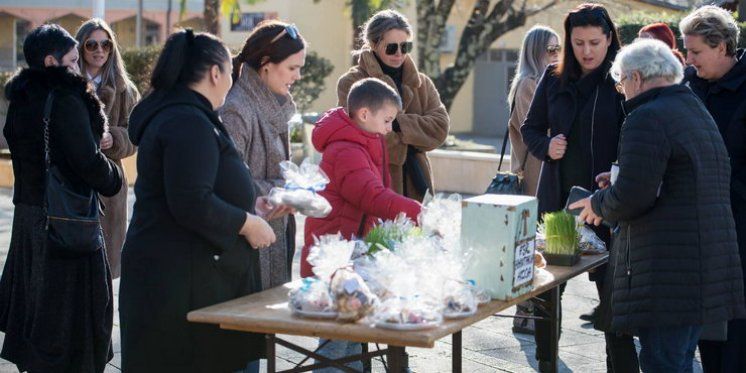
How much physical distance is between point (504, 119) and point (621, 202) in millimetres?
24823

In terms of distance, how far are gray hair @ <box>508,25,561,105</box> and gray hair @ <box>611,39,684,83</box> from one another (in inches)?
95.9

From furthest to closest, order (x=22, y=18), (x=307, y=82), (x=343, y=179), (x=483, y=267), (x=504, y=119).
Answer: (x=22, y=18) < (x=504, y=119) < (x=307, y=82) < (x=343, y=179) < (x=483, y=267)

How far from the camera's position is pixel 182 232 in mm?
3760

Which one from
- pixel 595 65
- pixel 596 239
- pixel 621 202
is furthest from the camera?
pixel 595 65

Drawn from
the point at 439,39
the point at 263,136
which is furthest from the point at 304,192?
the point at 439,39

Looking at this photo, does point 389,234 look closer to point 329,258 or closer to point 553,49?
point 329,258

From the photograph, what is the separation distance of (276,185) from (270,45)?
0.58 m

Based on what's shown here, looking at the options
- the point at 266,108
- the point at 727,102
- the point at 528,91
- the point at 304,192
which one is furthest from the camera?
the point at 528,91

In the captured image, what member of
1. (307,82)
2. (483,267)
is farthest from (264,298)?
(307,82)

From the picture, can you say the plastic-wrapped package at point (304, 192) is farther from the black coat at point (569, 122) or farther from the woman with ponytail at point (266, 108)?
the black coat at point (569, 122)

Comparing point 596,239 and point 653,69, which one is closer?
point 653,69

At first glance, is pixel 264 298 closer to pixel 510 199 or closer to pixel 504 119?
pixel 510 199

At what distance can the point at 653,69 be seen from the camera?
13.9 feet

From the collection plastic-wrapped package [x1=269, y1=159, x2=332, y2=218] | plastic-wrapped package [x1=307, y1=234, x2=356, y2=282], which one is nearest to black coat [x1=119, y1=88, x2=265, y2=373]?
plastic-wrapped package [x1=269, y1=159, x2=332, y2=218]
